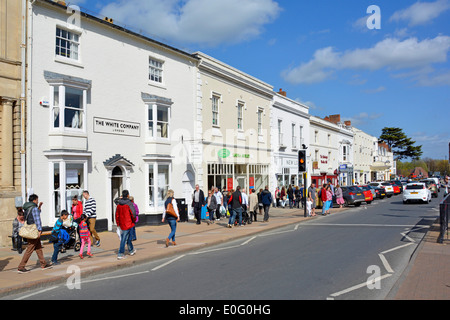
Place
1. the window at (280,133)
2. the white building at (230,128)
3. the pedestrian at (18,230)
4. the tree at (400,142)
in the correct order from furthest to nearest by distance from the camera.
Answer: the tree at (400,142)
the window at (280,133)
the white building at (230,128)
the pedestrian at (18,230)

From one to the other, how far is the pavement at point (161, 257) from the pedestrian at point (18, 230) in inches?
8.6

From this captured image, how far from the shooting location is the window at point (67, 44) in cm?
1477

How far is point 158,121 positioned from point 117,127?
2532 millimetres

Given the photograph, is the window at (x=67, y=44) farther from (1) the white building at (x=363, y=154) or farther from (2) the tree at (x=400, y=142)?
(2) the tree at (x=400, y=142)

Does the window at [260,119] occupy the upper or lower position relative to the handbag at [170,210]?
upper

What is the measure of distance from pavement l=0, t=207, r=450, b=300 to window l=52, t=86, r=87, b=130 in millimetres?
4349

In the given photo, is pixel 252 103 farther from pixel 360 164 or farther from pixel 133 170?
pixel 360 164

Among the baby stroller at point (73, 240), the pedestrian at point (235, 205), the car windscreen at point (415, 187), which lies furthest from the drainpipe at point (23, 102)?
the car windscreen at point (415, 187)

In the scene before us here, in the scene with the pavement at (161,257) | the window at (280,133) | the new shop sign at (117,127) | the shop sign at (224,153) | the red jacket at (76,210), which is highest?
the window at (280,133)

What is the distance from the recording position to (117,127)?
1695 cm

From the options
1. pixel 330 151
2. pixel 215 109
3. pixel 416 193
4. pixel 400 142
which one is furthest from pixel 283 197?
pixel 400 142

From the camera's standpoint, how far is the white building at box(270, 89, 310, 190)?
1212 inches

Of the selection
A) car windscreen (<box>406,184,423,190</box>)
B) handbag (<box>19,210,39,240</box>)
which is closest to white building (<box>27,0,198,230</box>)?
handbag (<box>19,210,39,240</box>)

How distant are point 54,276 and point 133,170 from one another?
30.7 ft
